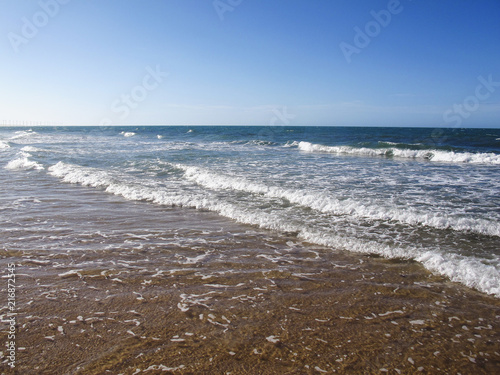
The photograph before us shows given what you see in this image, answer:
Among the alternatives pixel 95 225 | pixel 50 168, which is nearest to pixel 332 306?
pixel 95 225

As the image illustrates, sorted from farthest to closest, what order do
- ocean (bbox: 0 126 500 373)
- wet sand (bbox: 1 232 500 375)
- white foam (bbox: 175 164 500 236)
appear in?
white foam (bbox: 175 164 500 236) < ocean (bbox: 0 126 500 373) < wet sand (bbox: 1 232 500 375)

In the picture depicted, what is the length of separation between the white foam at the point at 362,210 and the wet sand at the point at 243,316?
2464mm

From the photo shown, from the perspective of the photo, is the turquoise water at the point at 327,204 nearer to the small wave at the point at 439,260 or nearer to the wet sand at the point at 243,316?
the small wave at the point at 439,260

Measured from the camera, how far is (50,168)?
15227 millimetres

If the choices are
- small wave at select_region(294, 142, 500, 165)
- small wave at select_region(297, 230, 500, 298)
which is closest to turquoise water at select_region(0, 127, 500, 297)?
small wave at select_region(297, 230, 500, 298)

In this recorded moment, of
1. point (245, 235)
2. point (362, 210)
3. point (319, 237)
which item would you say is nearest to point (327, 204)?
point (362, 210)

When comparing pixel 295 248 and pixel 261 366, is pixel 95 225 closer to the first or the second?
pixel 295 248

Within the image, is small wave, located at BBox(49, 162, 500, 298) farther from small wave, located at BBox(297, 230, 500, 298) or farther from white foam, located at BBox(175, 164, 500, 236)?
white foam, located at BBox(175, 164, 500, 236)

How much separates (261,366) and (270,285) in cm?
152

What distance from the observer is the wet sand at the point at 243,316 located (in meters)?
2.75

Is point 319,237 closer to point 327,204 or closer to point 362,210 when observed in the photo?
point 362,210

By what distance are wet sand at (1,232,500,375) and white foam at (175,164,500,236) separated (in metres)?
2.46

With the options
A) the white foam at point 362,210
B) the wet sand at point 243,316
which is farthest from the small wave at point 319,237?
the white foam at point 362,210

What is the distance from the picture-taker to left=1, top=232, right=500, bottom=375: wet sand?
2.75 m
